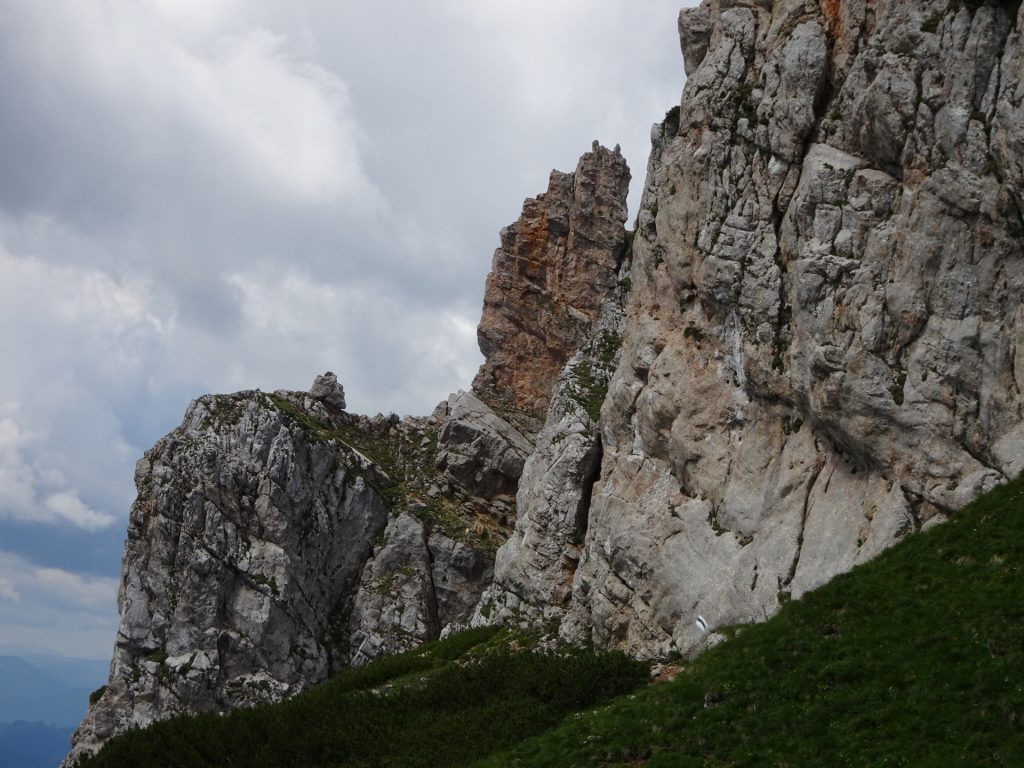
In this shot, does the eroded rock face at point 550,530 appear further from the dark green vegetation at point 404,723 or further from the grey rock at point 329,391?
the grey rock at point 329,391

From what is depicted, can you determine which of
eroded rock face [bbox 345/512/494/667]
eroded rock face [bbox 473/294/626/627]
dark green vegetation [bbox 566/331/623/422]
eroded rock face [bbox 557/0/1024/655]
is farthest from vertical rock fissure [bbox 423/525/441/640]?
eroded rock face [bbox 557/0/1024/655]

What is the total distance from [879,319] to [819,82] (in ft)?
41.0

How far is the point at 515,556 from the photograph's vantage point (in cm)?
5656

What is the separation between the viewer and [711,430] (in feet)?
139

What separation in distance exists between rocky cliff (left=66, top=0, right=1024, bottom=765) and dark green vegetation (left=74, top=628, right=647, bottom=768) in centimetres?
597

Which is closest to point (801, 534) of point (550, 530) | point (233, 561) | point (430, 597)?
point (550, 530)

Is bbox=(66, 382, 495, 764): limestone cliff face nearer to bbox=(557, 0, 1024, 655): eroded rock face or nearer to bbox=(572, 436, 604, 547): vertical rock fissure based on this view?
bbox=(572, 436, 604, 547): vertical rock fissure

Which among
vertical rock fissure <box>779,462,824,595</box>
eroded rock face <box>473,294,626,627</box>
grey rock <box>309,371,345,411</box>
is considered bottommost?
vertical rock fissure <box>779,462,824,595</box>

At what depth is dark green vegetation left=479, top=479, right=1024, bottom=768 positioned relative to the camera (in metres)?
21.2

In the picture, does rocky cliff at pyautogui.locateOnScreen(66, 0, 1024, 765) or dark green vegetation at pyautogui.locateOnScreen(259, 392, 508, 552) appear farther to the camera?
dark green vegetation at pyautogui.locateOnScreen(259, 392, 508, 552)

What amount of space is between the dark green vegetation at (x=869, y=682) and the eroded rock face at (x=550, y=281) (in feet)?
184

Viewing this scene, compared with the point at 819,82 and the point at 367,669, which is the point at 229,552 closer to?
the point at 367,669

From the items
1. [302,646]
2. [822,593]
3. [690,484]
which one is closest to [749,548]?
[690,484]

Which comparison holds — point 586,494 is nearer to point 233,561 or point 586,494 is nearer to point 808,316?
point 808,316
